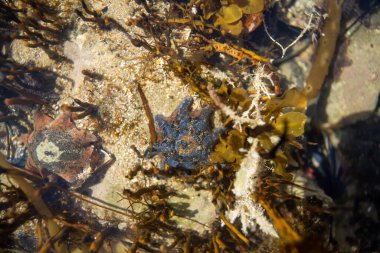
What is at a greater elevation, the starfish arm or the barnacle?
the starfish arm

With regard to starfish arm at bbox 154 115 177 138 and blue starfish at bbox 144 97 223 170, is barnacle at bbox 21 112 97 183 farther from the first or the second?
blue starfish at bbox 144 97 223 170

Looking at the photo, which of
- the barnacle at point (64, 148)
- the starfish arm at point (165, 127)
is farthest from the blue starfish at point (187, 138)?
the barnacle at point (64, 148)

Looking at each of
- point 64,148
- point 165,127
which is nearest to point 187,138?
point 165,127

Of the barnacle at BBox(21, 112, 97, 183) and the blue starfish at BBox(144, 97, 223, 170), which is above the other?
the blue starfish at BBox(144, 97, 223, 170)

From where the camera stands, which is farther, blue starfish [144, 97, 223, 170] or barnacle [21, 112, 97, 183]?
barnacle [21, 112, 97, 183]

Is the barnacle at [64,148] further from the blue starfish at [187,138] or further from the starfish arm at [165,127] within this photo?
the blue starfish at [187,138]

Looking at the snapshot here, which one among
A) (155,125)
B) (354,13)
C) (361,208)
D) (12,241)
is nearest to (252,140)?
(155,125)

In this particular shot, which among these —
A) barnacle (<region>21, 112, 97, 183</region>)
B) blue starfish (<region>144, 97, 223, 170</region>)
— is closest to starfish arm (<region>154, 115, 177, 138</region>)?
blue starfish (<region>144, 97, 223, 170</region>)

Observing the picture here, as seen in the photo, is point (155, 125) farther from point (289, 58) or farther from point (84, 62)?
point (289, 58)
